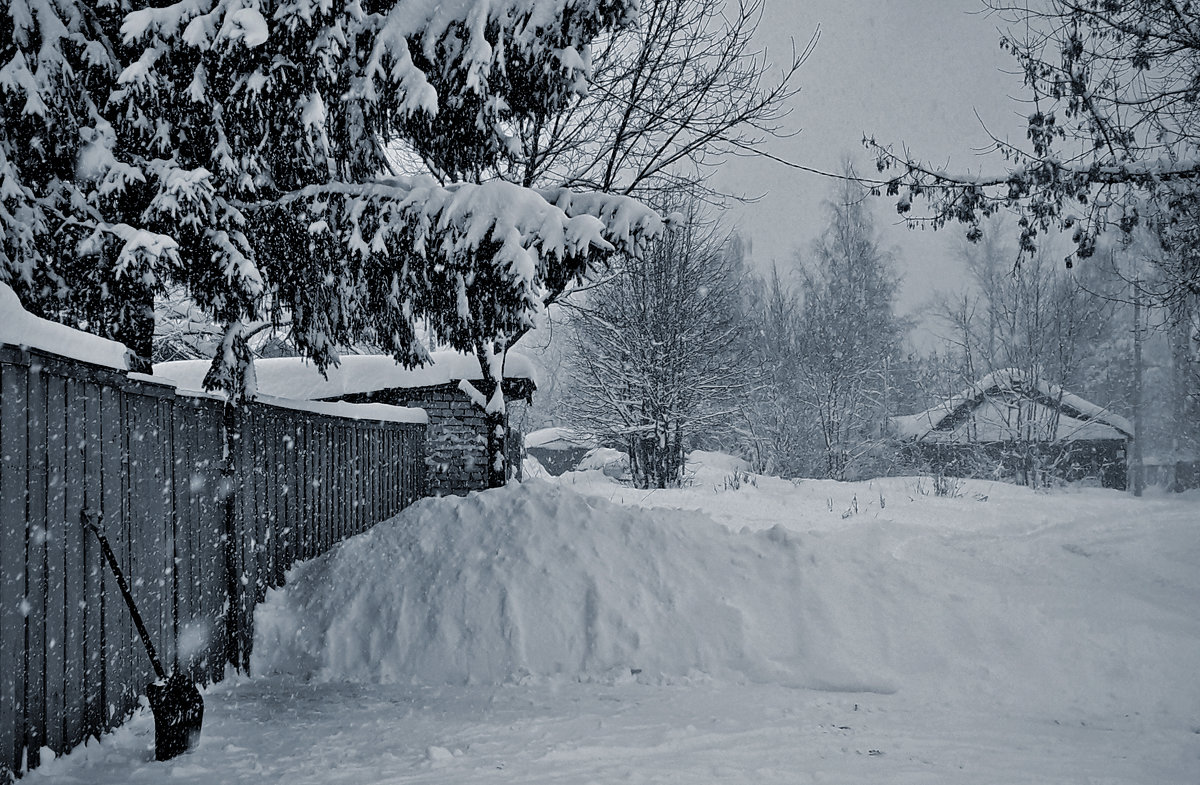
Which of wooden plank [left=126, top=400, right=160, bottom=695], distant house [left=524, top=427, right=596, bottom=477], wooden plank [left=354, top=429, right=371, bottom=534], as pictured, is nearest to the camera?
wooden plank [left=126, top=400, right=160, bottom=695]

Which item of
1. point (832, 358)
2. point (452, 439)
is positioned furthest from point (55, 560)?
point (832, 358)

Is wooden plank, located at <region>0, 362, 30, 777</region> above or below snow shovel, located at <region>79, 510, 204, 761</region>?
above

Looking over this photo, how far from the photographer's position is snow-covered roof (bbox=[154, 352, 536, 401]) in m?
9.78

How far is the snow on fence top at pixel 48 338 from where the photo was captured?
9.64 feet

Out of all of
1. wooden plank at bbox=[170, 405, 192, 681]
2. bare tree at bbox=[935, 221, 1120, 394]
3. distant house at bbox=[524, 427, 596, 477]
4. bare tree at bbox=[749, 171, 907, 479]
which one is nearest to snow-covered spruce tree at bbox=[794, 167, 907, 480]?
bare tree at bbox=[749, 171, 907, 479]

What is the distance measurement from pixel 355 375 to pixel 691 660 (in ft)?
21.2

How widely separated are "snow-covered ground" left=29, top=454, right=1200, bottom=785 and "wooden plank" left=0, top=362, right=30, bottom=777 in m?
0.29

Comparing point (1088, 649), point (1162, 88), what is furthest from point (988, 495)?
point (1088, 649)

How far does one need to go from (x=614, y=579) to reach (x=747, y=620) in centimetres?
102

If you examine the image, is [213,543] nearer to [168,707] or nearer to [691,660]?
[168,707]

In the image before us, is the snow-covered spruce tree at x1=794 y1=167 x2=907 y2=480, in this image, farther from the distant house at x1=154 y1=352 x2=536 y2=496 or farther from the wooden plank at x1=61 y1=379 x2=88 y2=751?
the wooden plank at x1=61 y1=379 x2=88 y2=751

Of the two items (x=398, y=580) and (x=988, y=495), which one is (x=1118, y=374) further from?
(x=398, y=580)

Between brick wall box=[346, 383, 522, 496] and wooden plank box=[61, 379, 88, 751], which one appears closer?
wooden plank box=[61, 379, 88, 751]

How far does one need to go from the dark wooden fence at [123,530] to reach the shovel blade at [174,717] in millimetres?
283
